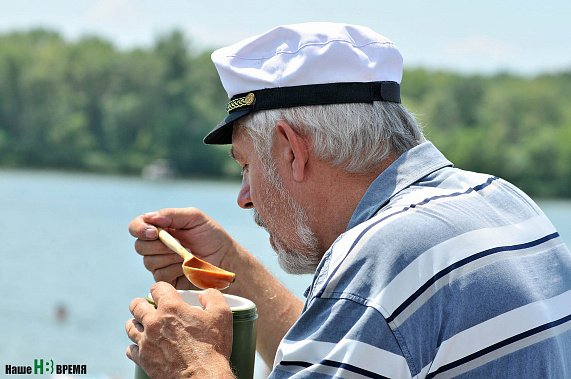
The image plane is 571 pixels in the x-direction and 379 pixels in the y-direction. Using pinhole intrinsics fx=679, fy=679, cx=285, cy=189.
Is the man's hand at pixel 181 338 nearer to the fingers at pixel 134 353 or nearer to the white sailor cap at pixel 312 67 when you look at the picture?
the fingers at pixel 134 353

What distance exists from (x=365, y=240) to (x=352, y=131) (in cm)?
42

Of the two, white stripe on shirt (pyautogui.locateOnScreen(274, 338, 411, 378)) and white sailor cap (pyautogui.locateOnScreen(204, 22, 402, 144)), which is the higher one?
white sailor cap (pyautogui.locateOnScreen(204, 22, 402, 144))

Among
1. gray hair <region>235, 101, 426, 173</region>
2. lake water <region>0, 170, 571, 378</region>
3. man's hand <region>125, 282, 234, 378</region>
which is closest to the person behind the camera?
man's hand <region>125, 282, 234, 378</region>

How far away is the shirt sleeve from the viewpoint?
119 centimetres

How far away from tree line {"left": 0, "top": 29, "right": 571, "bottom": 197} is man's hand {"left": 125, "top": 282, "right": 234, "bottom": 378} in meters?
37.2

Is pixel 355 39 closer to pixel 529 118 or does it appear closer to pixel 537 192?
pixel 537 192

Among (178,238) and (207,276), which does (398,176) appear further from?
(178,238)

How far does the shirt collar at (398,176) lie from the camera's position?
149cm

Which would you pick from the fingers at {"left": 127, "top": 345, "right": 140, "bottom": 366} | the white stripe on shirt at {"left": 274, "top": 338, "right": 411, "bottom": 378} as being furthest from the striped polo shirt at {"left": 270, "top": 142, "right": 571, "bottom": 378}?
the fingers at {"left": 127, "top": 345, "right": 140, "bottom": 366}

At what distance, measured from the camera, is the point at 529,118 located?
45.9 meters

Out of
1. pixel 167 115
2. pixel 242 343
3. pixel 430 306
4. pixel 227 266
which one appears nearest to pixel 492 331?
pixel 430 306

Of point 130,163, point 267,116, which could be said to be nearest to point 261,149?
point 267,116

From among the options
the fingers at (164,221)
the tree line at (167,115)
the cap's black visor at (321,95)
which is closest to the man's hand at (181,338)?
the cap's black visor at (321,95)

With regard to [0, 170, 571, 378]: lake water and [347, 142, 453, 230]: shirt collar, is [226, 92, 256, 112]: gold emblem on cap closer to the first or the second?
[347, 142, 453, 230]: shirt collar
